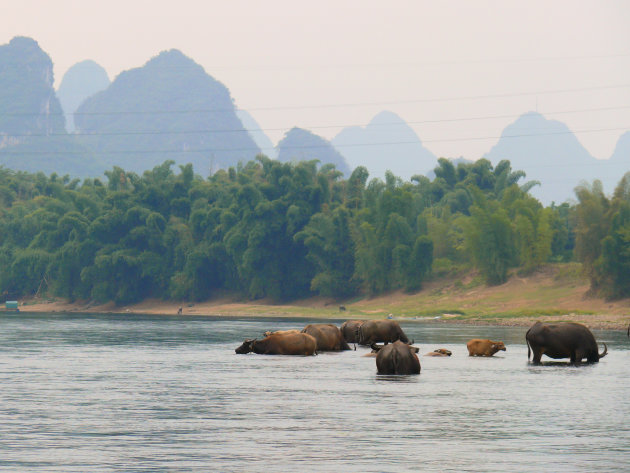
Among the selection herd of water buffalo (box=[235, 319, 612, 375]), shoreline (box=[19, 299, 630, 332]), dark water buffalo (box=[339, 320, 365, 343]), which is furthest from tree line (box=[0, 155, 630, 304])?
herd of water buffalo (box=[235, 319, 612, 375])

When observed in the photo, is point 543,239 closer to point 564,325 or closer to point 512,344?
A: point 512,344

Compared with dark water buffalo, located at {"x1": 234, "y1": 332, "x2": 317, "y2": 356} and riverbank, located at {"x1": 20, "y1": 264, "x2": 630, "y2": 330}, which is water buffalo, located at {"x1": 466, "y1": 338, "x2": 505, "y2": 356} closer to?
dark water buffalo, located at {"x1": 234, "y1": 332, "x2": 317, "y2": 356}

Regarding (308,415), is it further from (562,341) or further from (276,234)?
(276,234)

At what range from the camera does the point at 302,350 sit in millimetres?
40531

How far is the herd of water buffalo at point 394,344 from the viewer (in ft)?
106

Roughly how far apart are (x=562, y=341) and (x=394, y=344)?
7603mm

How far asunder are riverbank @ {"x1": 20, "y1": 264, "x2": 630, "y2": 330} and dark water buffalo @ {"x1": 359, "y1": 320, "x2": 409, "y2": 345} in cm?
2792

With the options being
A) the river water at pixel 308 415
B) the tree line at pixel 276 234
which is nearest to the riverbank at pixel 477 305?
the tree line at pixel 276 234

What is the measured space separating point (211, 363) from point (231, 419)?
1593 cm

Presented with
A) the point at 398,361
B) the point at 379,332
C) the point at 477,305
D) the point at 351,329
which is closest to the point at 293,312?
the point at 477,305

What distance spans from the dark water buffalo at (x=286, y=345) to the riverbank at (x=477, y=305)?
3606 cm

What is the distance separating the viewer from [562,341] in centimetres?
3647

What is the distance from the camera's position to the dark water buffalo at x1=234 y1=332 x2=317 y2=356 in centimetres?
4050

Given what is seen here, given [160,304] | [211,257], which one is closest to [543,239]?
[211,257]
